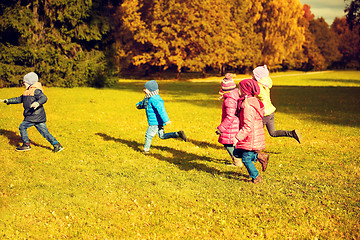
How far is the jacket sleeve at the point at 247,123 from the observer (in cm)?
570

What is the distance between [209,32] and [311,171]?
1450 inches

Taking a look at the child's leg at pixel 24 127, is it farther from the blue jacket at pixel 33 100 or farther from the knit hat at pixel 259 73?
the knit hat at pixel 259 73

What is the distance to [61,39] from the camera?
2792 cm

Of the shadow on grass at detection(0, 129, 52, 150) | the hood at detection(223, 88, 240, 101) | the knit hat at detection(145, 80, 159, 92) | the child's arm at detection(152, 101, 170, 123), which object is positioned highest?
the hood at detection(223, 88, 240, 101)

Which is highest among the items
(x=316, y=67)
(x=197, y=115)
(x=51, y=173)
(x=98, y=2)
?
(x=98, y=2)

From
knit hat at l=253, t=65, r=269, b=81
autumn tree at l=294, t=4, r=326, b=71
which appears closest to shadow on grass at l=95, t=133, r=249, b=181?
knit hat at l=253, t=65, r=269, b=81

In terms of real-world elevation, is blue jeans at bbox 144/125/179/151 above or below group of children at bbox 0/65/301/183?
below

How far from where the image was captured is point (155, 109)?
7871 millimetres

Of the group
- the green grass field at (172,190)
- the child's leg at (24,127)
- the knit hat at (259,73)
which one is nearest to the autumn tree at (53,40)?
the green grass field at (172,190)

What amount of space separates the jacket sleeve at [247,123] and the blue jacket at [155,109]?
2345 millimetres

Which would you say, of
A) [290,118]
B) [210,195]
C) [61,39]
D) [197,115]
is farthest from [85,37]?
[210,195]

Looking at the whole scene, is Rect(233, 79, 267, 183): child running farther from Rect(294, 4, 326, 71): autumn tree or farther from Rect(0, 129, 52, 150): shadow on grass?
Rect(294, 4, 326, 71): autumn tree

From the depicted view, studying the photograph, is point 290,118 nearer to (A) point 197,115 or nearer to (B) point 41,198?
(A) point 197,115

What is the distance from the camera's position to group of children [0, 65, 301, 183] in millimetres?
5859
